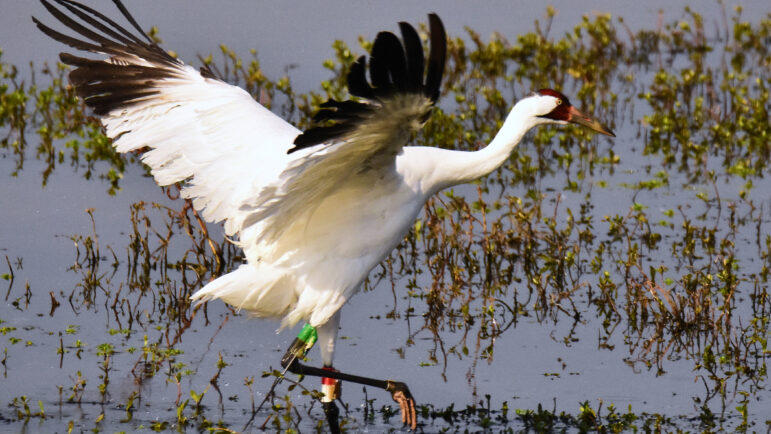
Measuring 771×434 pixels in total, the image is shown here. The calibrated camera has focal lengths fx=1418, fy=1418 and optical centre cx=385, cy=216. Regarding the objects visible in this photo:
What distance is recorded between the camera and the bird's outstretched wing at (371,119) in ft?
13.9

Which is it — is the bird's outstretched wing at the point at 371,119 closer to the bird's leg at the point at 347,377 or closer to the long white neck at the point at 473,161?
the long white neck at the point at 473,161

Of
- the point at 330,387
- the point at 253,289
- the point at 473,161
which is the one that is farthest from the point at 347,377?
the point at 473,161

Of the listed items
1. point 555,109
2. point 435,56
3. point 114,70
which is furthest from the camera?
point 114,70

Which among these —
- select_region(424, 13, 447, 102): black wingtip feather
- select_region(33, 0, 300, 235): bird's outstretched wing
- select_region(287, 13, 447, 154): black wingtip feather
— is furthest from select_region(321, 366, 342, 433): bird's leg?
select_region(424, 13, 447, 102): black wingtip feather

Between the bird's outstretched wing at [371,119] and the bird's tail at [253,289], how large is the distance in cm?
49

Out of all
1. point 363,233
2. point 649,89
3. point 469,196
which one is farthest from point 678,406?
point 649,89

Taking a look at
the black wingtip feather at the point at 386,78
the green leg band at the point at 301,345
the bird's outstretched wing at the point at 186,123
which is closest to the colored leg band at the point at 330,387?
the green leg band at the point at 301,345

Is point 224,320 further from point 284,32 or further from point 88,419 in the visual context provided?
point 284,32

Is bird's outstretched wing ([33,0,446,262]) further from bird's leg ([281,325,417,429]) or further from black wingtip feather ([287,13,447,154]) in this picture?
bird's leg ([281,325,417,429])

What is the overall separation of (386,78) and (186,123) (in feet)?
5.38

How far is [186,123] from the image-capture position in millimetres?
5723

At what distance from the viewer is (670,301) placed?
6316 millimetres

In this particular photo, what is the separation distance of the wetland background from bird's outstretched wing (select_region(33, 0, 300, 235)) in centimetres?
69

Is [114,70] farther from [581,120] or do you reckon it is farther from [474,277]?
[474,277]
